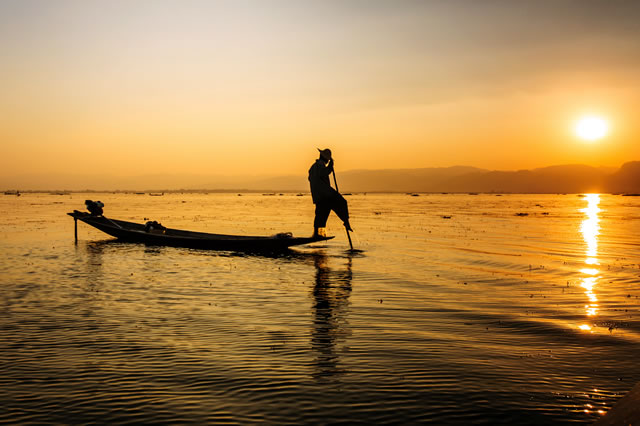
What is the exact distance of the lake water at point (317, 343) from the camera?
270 inches

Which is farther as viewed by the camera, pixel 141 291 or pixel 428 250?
pixel 428 250

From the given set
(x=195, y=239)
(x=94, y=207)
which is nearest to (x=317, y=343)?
(x=195, y=239)

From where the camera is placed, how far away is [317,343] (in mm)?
9750

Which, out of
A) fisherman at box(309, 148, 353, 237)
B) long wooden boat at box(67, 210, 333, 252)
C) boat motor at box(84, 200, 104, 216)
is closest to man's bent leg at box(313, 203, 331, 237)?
fisherman at box(309, 148, 353, 237)

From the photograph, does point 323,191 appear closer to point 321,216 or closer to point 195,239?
point 321,216

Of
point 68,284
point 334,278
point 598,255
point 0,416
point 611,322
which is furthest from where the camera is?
point 598,255

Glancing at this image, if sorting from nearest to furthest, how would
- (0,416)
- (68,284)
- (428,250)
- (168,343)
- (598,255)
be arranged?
(0,416), (168,343), (68,284), (598,255), (428,250)

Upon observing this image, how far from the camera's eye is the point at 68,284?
16.4 metres

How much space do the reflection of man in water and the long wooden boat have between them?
15.5ft

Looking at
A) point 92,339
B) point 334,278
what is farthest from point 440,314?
point 92,339


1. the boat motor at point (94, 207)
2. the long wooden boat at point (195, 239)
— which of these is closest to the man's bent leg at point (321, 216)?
the long wooden boat at point (195, 239)

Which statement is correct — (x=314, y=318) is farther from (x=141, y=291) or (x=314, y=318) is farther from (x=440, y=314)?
(x=141, y=291)

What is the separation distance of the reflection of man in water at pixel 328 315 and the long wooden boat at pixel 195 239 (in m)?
4.74

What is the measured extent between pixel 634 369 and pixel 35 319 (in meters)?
11.6
